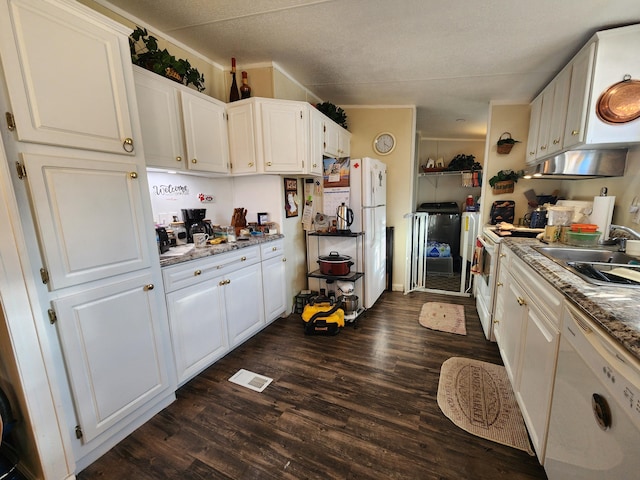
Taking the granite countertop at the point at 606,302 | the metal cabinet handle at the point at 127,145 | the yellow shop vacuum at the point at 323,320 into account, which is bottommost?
the yellow shop vacuum at the point at 323,320

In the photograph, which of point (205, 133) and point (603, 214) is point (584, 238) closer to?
point (603, 214)

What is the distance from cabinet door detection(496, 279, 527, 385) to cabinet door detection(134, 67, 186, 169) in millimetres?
2460

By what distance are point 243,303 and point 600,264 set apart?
2343 millimetres

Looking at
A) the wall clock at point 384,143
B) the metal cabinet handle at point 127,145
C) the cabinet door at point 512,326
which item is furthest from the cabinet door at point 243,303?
the wall clock at point 384,143

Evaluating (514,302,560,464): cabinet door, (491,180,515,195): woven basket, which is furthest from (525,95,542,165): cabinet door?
(514,302,560,464): cabinet door

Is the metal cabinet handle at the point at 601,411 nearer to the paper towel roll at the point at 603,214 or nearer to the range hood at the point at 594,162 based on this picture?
the paper towel roll at the point at 603,214

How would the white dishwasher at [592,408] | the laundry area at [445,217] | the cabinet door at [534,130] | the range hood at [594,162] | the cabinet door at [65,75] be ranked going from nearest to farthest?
the white dishwasher at [592,408] → the cabinet door at [65,75] → the range hood at [594,162] → the cabinet door at [534,130] → the laundry area at [445,217]

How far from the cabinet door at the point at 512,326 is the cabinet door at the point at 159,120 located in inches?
96.9

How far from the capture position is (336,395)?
5.88 feet

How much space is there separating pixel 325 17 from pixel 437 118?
287 cm

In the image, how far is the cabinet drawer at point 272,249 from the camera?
2510 mm

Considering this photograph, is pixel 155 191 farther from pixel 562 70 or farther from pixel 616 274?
pixel 562 70

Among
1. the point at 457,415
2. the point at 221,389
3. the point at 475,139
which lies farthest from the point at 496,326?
the point at 475,139

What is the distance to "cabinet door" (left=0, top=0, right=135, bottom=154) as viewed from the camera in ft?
3.46
